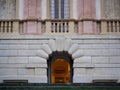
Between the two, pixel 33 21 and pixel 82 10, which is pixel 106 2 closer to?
pixel 82 10

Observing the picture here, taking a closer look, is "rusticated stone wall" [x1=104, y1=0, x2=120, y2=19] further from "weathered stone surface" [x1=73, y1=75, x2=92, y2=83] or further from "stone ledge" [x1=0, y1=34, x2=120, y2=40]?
"weathered stone surface" [x1=73, y1=75, x2=92, y2=83]

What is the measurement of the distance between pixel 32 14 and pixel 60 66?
4.56 meters

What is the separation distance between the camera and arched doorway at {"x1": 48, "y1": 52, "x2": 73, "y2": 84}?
26.4m

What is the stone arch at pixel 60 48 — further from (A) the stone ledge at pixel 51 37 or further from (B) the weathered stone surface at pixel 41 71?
(B) the weathered stone surface at pixel 41 71

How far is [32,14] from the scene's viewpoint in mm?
26297

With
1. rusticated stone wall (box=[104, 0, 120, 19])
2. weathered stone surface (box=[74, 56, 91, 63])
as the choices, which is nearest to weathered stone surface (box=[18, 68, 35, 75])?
weathered stone surface (box=[74, 56, 91, 63])

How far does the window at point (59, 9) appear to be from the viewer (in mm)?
26766

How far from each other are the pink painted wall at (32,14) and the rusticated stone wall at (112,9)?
3.62m

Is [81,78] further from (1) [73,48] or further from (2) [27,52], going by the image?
(2) [27,52]

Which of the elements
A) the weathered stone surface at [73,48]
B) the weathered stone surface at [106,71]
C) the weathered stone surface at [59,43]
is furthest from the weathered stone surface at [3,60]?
the weathered stone surface at [106,71]

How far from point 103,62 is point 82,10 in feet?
9.91

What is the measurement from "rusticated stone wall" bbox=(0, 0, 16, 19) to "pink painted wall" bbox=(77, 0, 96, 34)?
11.7 ft

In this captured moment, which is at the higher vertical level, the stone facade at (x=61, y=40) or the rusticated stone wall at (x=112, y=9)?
the rusticated stone wall at (x=112, y=9)

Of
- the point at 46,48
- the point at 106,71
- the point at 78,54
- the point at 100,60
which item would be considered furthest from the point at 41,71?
the point at 106,71
